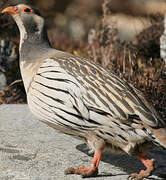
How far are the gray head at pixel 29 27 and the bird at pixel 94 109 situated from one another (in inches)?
21.5

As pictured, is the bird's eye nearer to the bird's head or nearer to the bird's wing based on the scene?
the bird's head

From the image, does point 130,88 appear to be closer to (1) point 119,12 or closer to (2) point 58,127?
(2) point 58,127

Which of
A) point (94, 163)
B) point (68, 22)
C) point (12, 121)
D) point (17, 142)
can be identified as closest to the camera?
point (94, 163)

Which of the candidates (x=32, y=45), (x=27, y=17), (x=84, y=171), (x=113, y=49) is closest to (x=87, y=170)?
(x=84, y=171)

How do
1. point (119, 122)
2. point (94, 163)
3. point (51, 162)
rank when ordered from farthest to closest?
point (51, 162), point (94, 163), point (119, 122)

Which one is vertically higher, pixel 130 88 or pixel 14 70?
pixel 130 88

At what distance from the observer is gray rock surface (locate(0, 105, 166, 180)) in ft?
14.6

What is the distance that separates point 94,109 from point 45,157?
1.14 m

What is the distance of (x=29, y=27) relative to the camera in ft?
17.6

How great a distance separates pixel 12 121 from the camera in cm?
654

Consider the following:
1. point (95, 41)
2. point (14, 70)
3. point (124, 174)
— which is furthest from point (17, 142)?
point (95, 41)

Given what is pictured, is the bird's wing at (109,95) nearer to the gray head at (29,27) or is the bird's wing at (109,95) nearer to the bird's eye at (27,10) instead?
the gray head at (29,27)

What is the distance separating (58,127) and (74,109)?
1.30 ft

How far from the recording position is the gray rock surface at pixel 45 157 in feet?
14.6
